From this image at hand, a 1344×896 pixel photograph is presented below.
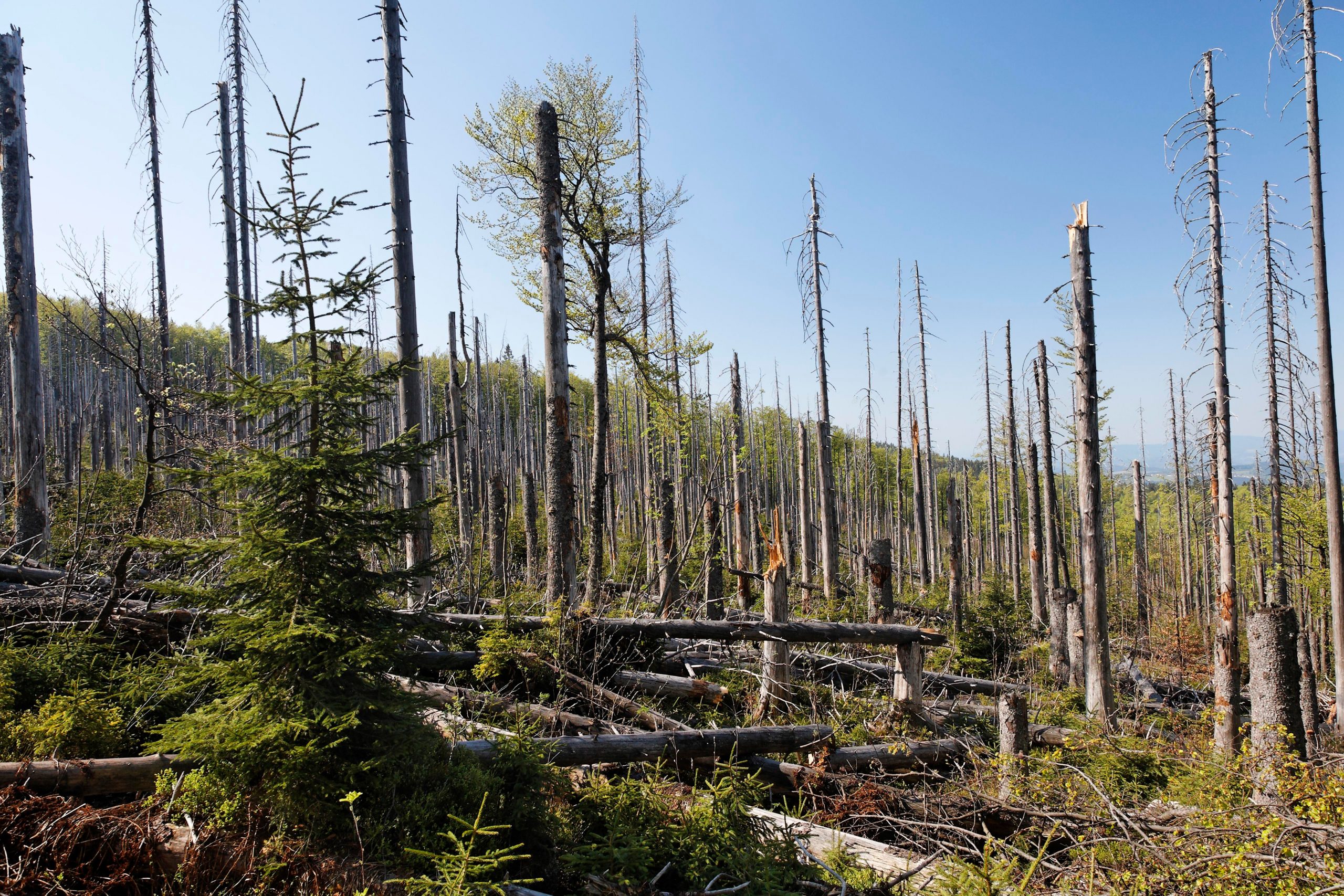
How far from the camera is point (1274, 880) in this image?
120 inches

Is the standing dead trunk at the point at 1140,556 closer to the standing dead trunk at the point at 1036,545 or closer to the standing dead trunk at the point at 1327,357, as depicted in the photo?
the standing dead trunk at the point at 1036,545

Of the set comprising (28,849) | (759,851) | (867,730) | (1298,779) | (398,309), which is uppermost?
(398,309)

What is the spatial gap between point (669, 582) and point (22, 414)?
8094 mm

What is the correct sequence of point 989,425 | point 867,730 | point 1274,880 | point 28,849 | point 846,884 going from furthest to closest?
→ point 989,425
point 867,730
point 846,884
point 1274,880
point 28,849

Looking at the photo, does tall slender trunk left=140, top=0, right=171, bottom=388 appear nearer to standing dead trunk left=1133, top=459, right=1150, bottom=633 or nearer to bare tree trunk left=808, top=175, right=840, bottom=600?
bare tree trunk left=808, top=175, right=840, bottom=600

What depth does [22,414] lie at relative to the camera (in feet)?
25.0

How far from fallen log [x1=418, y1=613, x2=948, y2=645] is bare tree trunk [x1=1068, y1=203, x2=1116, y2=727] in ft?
12.0

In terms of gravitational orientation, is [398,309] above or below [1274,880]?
above

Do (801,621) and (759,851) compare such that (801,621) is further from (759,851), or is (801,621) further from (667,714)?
(759,851)

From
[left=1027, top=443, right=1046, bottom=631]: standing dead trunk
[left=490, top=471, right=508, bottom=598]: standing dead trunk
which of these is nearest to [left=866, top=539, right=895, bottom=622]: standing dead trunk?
[left=490, top=471, right=508, bottom=598]: standing dead trunk

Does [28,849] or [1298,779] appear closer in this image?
[28,849]

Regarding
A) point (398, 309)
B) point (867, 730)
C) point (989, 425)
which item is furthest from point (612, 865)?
point (989, 425)

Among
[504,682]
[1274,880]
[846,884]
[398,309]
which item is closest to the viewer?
[1274,880]

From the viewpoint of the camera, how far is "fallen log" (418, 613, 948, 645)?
243 inches
